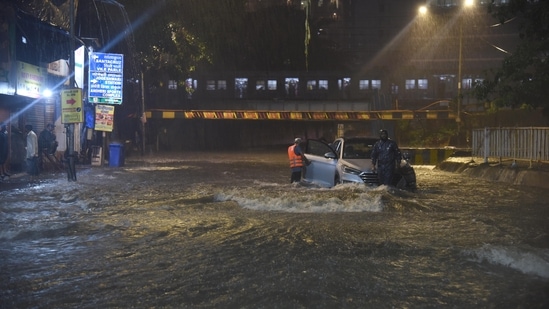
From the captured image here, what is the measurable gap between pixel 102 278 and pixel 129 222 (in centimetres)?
355

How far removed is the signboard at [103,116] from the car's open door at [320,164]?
10.9 metres

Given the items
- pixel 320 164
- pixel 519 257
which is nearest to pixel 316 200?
pixel 320 164

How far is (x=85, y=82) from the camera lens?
75.9 feet

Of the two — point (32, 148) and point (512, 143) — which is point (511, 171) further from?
point (32, 148)

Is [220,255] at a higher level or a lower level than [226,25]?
lower

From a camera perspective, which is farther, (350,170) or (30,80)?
(30,80)

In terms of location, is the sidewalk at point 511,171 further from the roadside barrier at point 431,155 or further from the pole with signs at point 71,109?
the pole with signs at point 71,109

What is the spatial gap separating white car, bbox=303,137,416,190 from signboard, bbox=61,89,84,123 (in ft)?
24.4

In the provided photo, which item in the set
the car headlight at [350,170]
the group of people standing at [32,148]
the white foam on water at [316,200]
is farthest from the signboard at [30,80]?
the car headlight at [350,170]

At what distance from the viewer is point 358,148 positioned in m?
14.0

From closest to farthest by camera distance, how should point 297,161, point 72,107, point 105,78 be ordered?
1. point 297,161
2. point 72,107
3. point 105,78

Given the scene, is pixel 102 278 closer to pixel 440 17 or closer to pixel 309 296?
pixel 309 296

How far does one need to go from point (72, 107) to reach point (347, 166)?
918cm

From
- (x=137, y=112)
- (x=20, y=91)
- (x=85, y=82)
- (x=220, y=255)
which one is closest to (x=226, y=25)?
(x=137, y=112)
